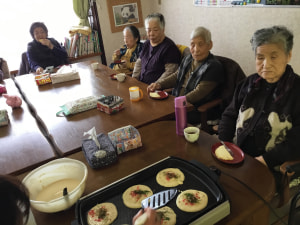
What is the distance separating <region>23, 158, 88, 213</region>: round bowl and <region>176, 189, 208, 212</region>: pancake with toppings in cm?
35

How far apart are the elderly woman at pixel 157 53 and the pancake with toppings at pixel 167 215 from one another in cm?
177

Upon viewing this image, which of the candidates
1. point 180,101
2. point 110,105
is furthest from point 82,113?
point 180,101

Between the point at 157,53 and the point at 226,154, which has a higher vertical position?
the point at 157,53

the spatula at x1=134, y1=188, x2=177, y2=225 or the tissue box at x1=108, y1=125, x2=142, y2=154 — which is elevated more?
the tissue box at x1=108, y1=125, x2=142, y2=154

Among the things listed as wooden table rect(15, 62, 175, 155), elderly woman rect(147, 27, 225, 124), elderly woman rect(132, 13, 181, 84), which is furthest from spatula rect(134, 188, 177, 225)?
elderly woman rect(132, 13, 181, 84)

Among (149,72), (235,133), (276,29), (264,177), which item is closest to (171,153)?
(264,177)

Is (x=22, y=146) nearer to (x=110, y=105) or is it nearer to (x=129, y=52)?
(x=110, y=105)

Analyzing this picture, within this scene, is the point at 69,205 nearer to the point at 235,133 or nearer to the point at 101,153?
the point at 101,153

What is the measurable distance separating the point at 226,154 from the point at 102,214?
1.88 ft

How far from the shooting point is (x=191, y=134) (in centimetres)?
118

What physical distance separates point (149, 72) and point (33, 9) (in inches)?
84.9

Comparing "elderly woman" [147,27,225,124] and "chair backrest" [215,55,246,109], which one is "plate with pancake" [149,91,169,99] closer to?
"elderly woman" [147,27,225,124]

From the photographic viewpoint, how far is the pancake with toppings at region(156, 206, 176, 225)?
77 centimetres

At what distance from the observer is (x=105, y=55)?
161 inches
